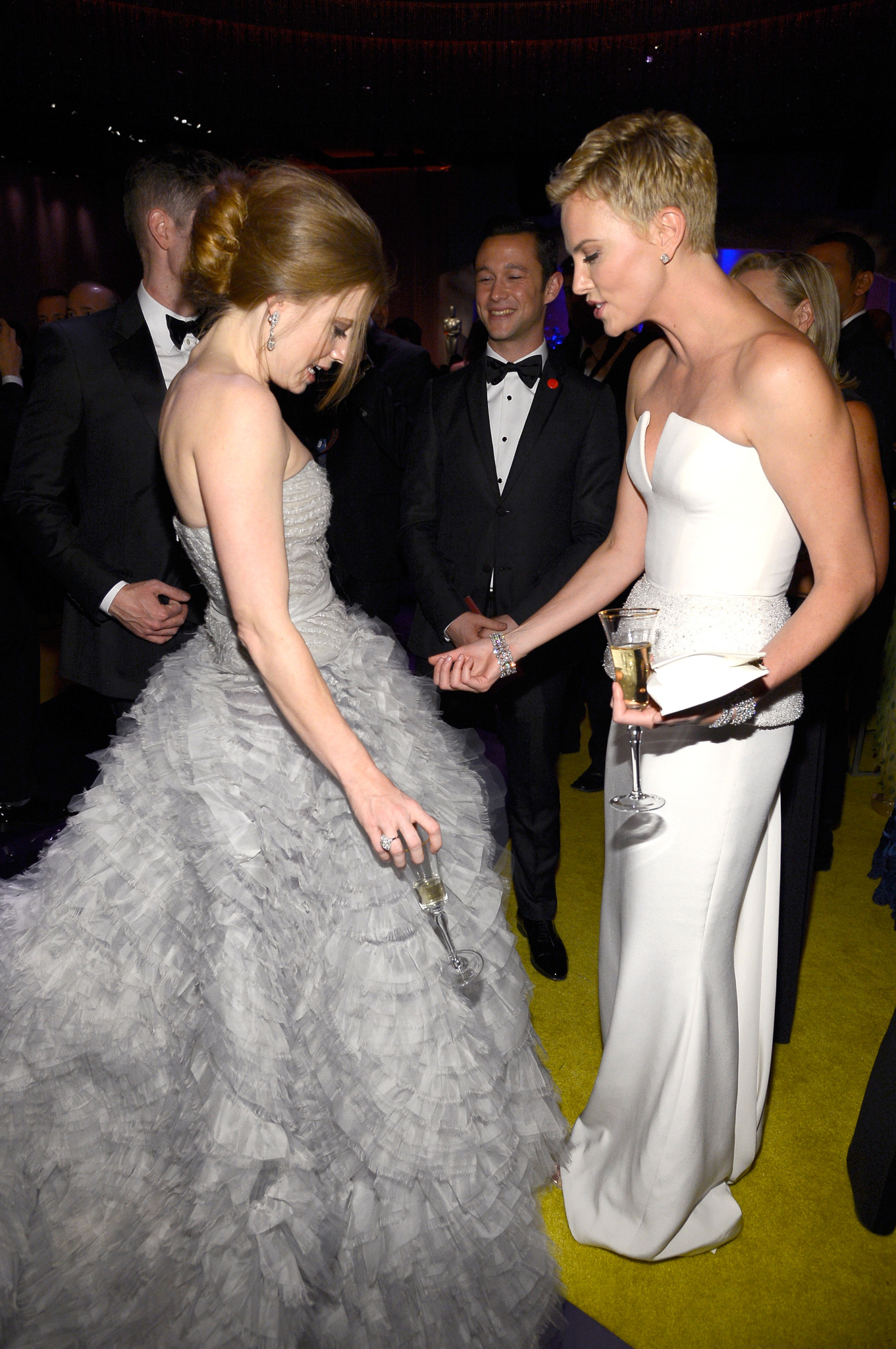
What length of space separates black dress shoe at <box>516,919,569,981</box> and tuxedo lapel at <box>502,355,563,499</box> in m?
1.30

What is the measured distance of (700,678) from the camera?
1.42 meters

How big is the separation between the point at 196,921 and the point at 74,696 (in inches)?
155

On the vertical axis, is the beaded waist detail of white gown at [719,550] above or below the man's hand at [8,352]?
below

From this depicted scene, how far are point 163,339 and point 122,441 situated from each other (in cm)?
31

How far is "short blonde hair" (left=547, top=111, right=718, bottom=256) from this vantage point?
1.52 m

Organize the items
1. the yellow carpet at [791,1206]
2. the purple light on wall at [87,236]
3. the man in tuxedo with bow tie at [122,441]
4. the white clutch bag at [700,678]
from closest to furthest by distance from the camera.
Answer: the white clutch bag at [700,678]
the yellow carpet at [791,1206]
the man in tuxedo with bow tie at [122,441]
the purple light on wall at [87,236]

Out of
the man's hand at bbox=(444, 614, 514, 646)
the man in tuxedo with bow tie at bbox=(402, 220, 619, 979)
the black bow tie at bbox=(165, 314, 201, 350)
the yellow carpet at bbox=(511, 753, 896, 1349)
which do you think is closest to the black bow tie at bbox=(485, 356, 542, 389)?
the man in tuxedo with bow tie at bbox=(402, 220, 619, 979)

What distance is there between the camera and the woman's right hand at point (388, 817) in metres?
1.46

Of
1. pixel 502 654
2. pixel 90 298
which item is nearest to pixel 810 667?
pixel 502 654

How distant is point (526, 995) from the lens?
1.87 metres

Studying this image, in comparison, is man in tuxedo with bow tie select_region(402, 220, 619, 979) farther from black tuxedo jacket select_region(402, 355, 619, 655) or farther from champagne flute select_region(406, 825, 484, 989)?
champagne flute select_region(406, 825, 484, 989)

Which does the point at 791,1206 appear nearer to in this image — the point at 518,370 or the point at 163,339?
the point at 518,370

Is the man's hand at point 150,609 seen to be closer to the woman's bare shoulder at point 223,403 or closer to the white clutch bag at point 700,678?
the woman's bare shoulder at point 223,403

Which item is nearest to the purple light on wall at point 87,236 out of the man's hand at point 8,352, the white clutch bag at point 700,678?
the man's hand at point 8,352
